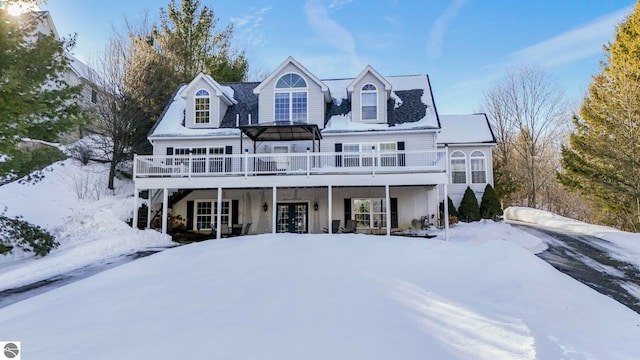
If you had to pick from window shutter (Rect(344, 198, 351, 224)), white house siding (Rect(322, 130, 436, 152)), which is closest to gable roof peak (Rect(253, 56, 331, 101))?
white house siding (Rect(322, 130, 436, 152))

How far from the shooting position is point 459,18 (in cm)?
1853

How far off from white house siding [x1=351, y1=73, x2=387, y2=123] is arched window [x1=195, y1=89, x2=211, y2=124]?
711cm

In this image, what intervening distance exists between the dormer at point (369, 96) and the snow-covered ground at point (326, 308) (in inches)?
344

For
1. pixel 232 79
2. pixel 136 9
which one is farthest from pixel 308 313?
pixel 136 9

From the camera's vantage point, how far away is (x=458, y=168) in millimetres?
19906

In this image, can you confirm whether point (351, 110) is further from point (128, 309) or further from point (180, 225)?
point (128, 309)

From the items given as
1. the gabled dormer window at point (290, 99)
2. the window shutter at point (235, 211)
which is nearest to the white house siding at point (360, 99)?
the gabled dormer window at point (290, 99)

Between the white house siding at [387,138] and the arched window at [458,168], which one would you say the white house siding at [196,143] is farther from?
the arched window at [458,168]

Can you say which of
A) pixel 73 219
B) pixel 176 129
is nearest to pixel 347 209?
pixel 176 129

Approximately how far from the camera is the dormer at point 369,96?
17.4 metres

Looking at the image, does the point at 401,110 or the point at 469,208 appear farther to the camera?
the point at 469,208

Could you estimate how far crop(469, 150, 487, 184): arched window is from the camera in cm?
1961

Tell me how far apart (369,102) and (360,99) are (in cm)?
45

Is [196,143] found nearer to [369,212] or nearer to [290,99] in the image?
[290,99]
